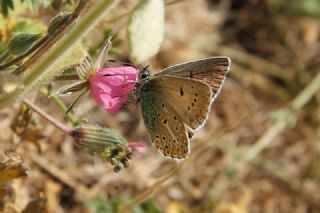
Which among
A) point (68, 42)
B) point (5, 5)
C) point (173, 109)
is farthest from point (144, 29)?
point (5, 5)

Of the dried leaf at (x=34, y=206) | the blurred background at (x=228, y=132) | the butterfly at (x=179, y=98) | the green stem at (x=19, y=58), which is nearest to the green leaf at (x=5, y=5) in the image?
the green stem at (x=19, y=58)

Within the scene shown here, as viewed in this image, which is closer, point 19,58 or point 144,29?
point 144,29

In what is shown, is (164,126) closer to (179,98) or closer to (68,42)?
(179,98)

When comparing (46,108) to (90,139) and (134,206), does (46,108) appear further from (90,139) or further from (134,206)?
(90,139)

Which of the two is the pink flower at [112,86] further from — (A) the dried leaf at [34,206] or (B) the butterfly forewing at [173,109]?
(A) the dried leaf at [34,206]

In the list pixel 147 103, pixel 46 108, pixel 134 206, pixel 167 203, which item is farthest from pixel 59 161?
pixel 147 103

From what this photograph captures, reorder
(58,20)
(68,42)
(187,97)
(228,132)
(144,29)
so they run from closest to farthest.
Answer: (68,42)
(144,29)
(58,20)
(187,97)
(228,132)

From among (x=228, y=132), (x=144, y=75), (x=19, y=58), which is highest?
(x=19, y=58)
